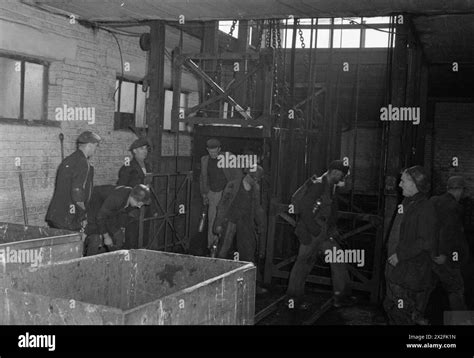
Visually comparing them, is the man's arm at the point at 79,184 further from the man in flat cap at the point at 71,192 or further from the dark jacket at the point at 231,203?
the dark jacket at the point at 231,203

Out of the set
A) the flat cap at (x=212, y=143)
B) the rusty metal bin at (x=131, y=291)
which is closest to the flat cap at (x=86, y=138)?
the flat cap at (x=212, y=143)

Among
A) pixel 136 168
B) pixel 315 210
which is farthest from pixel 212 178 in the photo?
pixel 315 210

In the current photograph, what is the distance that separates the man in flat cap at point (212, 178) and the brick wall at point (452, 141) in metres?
11.8

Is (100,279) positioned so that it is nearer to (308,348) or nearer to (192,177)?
(308,348)

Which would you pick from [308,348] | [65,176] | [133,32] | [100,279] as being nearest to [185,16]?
[133,32]

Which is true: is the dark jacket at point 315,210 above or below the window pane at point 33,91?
below

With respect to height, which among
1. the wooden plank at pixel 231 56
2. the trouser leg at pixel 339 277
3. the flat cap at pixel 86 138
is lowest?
the trouser leg at pixel 339 277

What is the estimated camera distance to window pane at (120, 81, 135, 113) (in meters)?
10.8

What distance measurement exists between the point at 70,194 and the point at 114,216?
0.69 m

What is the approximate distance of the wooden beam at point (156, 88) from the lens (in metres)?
8.88

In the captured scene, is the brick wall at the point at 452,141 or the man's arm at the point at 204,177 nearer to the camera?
the man's arm at the point at 204,177

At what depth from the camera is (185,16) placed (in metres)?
8.29

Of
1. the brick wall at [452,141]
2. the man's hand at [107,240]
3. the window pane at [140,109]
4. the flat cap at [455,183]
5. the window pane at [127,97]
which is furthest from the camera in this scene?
the brick wall at [452,141]

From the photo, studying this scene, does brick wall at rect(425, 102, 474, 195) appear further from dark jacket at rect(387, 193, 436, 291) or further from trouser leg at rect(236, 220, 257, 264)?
dark jacket at rect(387, 193, 436, 291)
